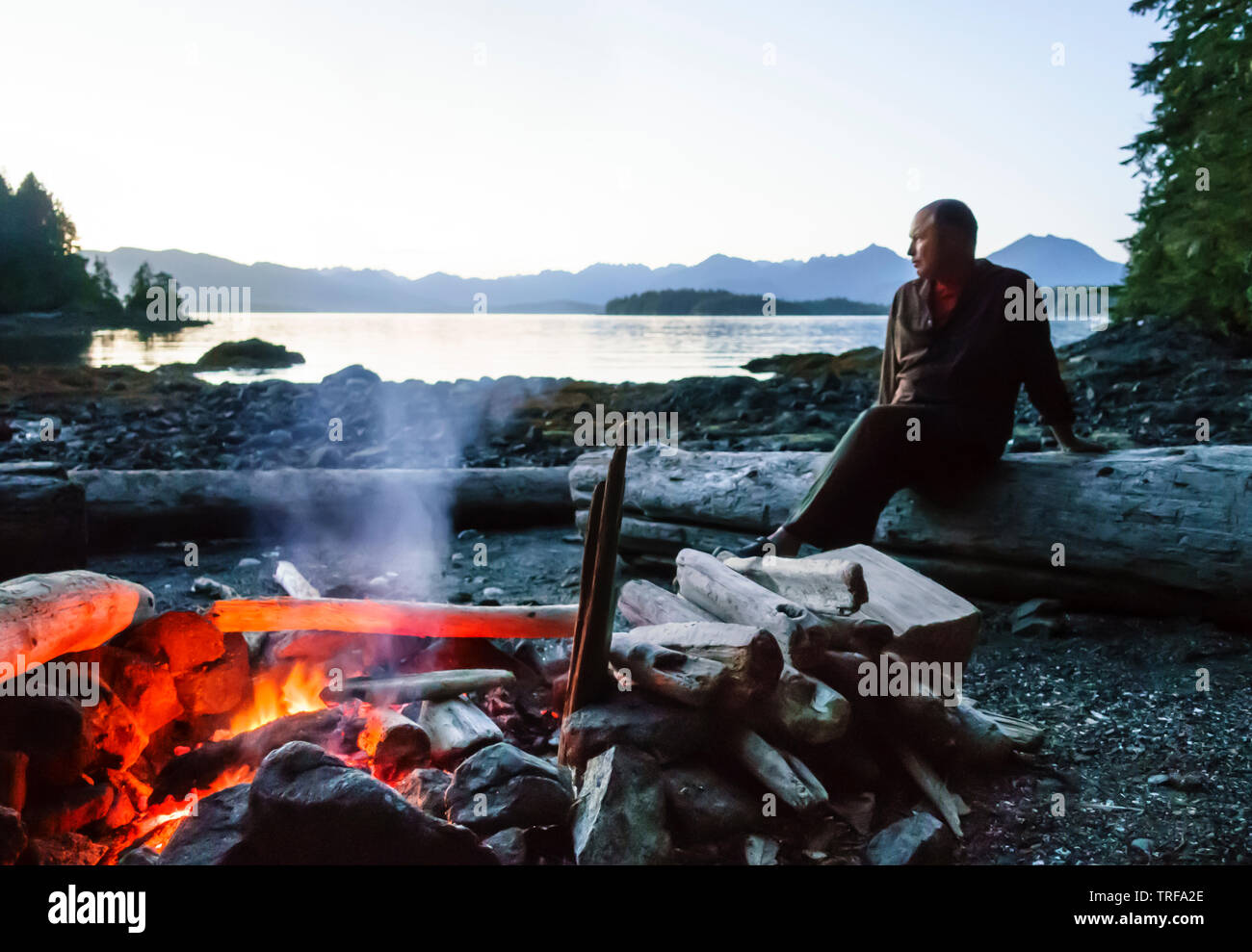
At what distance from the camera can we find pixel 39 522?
6031 millimetres

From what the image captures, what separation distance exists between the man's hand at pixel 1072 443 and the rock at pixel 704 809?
3.62 meters

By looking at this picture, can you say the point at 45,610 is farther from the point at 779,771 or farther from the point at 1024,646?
the point at 1024,646

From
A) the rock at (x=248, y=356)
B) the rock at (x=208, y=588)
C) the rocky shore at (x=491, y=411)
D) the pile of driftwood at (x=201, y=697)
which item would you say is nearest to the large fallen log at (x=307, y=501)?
the rock at (x=208, y=588)

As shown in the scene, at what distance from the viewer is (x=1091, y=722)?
4.03 m

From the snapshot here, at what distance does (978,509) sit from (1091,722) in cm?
176

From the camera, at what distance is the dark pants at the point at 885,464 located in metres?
5.32

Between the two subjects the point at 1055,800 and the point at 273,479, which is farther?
the point at 273,479

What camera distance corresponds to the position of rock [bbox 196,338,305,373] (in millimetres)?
29719

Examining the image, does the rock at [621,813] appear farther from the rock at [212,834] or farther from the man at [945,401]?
the man at [945,401]

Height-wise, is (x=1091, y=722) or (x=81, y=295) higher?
(x=81, y=295)
